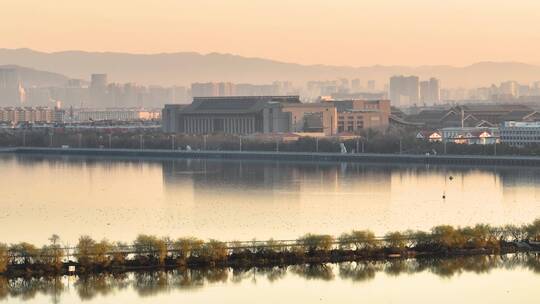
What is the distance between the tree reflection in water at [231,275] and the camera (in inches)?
559

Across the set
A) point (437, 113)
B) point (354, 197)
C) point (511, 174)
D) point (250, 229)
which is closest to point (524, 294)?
point (250, 229)

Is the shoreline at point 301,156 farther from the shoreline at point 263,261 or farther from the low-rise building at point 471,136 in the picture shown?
the shoreline at point 263,261

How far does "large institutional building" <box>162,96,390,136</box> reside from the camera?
47.8 metres

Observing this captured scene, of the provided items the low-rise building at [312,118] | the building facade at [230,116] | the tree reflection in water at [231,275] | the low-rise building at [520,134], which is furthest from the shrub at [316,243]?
the building facade at [230,116]

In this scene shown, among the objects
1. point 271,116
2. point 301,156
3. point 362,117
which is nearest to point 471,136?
point 301,156

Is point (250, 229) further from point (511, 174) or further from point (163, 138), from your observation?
point (163, 138)

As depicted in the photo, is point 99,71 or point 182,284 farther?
point 99,71

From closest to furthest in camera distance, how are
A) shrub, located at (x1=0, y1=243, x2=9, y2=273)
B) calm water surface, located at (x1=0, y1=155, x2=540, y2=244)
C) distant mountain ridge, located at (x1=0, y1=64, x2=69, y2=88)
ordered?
shrub, located at (x1=0, y1=243, x2=9, y2=273), calm water surface, located at (x1=0, y1=155, x2=540, y2=244), distant mountain ridge, located at (x1=0, y1=64, x2=69, y2=88)

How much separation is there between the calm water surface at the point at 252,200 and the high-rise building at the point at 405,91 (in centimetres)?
6130

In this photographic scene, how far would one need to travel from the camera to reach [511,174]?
98.4ft

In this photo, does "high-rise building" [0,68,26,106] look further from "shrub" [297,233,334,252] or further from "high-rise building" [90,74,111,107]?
"shrub" [297,233,334,252]

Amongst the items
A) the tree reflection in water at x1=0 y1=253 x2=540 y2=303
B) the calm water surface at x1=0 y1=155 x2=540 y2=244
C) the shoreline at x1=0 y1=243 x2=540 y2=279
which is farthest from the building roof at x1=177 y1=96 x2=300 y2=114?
the tree reflection in water at x1=0 y1=253 x2=540 y2=303

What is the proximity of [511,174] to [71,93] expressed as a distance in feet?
272

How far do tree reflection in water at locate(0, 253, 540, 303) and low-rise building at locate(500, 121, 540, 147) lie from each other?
2517 centimetres
